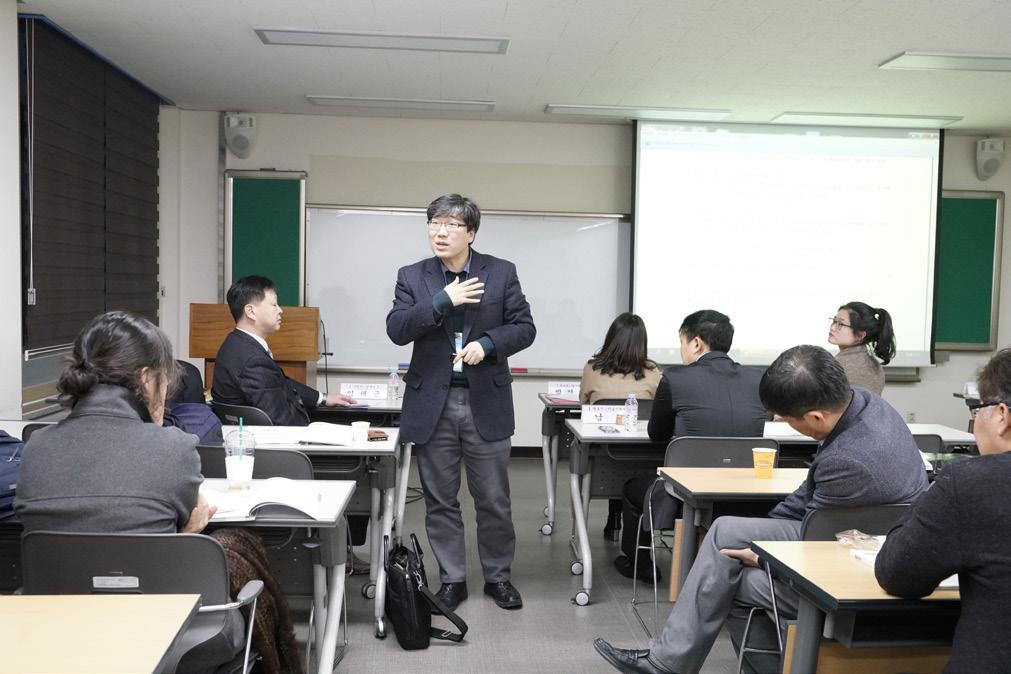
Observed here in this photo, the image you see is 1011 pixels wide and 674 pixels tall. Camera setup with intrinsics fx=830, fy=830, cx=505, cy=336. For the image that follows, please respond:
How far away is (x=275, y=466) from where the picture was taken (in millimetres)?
2676

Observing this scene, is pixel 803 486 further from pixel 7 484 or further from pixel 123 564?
pixel 7 484

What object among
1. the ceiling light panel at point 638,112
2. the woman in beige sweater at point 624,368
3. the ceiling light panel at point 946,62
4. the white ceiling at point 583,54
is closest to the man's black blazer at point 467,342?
the woman in beige sweater at point 624,368

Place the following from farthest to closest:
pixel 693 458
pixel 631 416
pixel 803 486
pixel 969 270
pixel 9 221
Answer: pixel 969 270 < pixel 9 221 < pixel 631 416 < pixel 693 458 < pixel 803 486

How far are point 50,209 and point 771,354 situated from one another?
5.29m

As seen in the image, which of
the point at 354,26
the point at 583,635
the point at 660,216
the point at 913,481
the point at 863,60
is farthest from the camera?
the point at 660,216

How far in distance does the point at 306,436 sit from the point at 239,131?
4.11 metres

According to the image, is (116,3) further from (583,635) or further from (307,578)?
(583,635)

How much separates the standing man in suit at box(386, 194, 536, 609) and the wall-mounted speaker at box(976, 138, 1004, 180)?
214 inches

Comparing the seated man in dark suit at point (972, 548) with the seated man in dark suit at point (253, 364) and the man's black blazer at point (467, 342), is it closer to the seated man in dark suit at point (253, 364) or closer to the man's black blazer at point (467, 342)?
the man's black blazer at point (467, 342)

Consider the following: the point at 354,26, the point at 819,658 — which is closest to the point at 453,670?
the point at 819,658

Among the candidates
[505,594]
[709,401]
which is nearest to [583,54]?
[709,401]

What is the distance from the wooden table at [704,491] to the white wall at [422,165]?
4107 mm

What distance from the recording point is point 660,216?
6.63 meters

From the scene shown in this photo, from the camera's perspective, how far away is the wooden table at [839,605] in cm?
162
